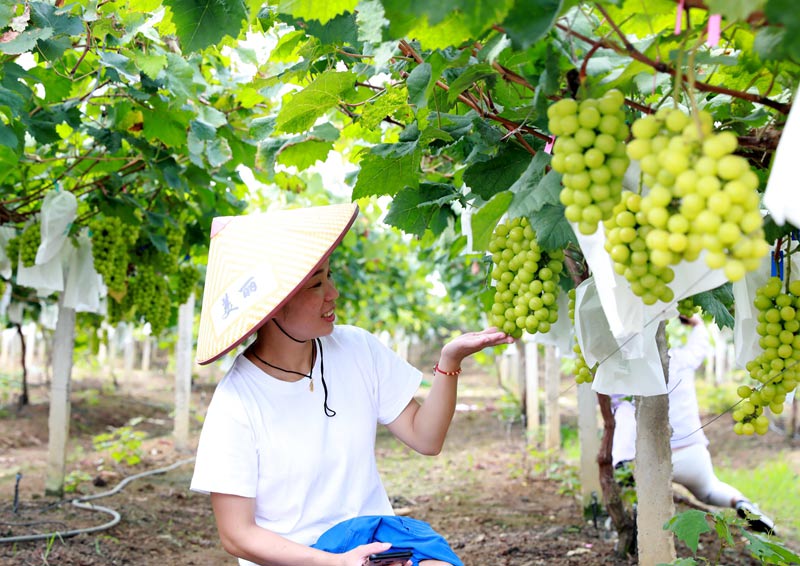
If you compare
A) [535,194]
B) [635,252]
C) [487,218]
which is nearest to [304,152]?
[487,218]

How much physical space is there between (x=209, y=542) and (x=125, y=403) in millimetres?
9557

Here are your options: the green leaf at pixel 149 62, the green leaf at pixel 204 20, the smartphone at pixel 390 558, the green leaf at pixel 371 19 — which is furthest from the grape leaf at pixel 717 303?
the green leaf at pixel 149 62

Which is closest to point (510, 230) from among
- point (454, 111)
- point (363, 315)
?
point (454, 111)

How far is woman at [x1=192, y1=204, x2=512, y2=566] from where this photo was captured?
82.7 inches

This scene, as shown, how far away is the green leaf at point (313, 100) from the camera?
2.04 m

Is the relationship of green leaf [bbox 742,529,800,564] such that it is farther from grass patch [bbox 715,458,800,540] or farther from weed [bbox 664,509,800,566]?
grass patch [bbox 715,458,800,540]

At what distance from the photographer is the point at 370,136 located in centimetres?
315

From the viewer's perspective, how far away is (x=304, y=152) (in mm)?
2865

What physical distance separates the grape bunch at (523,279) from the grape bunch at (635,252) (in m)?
0.52

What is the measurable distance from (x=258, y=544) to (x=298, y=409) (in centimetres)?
40

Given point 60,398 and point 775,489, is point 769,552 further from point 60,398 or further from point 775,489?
point 775,489

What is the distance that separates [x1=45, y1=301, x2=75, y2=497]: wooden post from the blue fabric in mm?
3872

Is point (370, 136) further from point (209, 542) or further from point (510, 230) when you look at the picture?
point (209, 542)

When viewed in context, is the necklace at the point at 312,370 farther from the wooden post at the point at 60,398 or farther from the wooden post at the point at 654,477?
the wooden post at the point at 60,398
